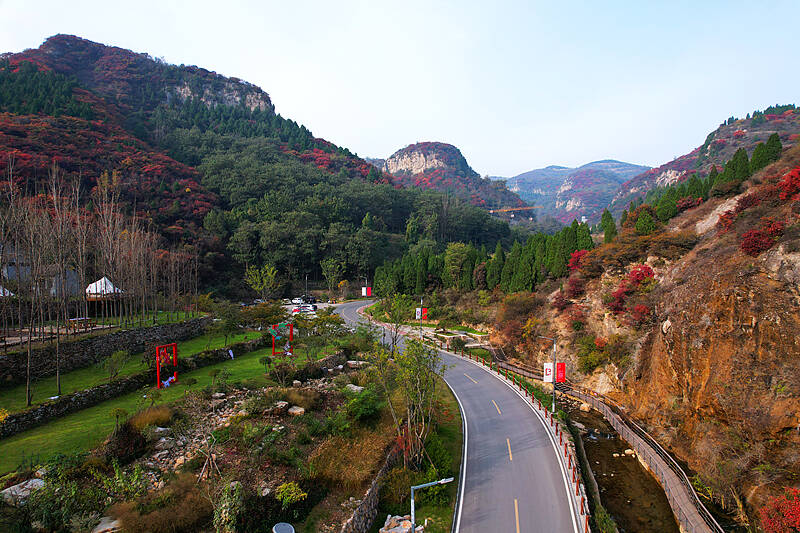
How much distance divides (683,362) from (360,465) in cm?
1877

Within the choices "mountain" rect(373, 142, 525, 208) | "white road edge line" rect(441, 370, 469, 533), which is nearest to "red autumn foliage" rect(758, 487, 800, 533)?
"white road edge line" rect(441, 370, 469, 533)

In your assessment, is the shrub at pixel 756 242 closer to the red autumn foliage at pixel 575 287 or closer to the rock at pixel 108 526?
the red autumn foliage at pixel 575 287

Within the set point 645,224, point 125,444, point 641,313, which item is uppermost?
point 645,224

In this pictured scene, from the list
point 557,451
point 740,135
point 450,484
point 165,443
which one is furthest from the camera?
point 740,135

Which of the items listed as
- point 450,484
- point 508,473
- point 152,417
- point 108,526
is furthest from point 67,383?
point 508,473

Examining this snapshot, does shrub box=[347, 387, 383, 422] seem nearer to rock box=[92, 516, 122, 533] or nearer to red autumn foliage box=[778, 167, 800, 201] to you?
rock box=[92, 516, 122, 533]

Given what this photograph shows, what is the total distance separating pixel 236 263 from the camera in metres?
63.3

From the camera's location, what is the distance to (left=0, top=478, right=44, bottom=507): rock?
404 inches

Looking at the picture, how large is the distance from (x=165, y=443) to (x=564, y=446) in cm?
1808

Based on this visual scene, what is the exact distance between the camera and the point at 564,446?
18672 mm

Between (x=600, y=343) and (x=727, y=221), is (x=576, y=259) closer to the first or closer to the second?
(x=600, y=343)

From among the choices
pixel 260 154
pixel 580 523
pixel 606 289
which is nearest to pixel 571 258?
pixel 606 289

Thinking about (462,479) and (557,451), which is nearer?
(462,479)

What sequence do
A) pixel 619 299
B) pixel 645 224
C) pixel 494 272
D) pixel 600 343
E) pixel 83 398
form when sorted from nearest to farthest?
pixel 83 398, pixel 600 343, pixel 619 299, pixel 645 224, pixel 494 272
